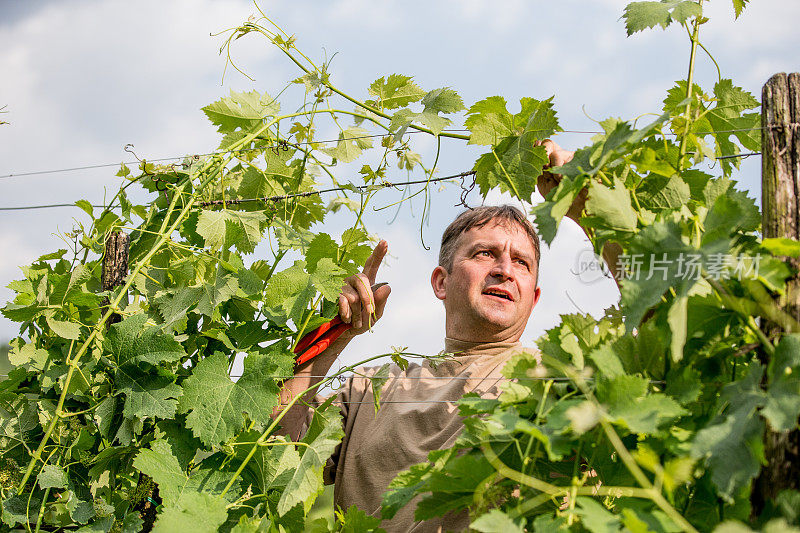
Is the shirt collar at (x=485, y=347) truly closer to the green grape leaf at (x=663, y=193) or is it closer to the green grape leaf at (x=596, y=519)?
the green grape leaf at (x=663, y=193)

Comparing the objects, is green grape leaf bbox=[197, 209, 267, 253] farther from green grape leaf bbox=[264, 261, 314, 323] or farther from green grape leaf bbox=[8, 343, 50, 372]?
green grape leaf bbox=[8, 343, 50, 372]

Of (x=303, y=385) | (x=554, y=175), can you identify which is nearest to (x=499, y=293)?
(x=554, y=175)

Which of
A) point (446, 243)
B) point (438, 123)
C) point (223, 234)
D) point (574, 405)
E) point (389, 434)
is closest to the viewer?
point (574, 405)

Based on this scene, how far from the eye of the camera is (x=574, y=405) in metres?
1.20

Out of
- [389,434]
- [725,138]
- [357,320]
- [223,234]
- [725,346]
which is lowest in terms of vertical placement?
[389,434]

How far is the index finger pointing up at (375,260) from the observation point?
2.17 meters

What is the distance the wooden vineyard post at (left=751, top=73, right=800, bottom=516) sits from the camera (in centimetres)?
109

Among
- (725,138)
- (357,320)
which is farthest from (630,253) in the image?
(357,320)

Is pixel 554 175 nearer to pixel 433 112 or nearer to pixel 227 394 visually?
pixel 433 112

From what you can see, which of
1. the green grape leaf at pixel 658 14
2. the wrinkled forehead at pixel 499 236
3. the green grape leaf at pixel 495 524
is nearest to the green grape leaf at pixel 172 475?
the green grape leaf at pixel 495 524

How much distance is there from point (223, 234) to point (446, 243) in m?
1.10

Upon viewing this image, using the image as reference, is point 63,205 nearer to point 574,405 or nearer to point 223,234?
point 223,234

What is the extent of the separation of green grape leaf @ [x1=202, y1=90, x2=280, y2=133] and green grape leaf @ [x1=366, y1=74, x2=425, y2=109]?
32cm

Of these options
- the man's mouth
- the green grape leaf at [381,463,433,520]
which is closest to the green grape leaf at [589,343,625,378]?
the green grape leaf at [381,463,433,520]
